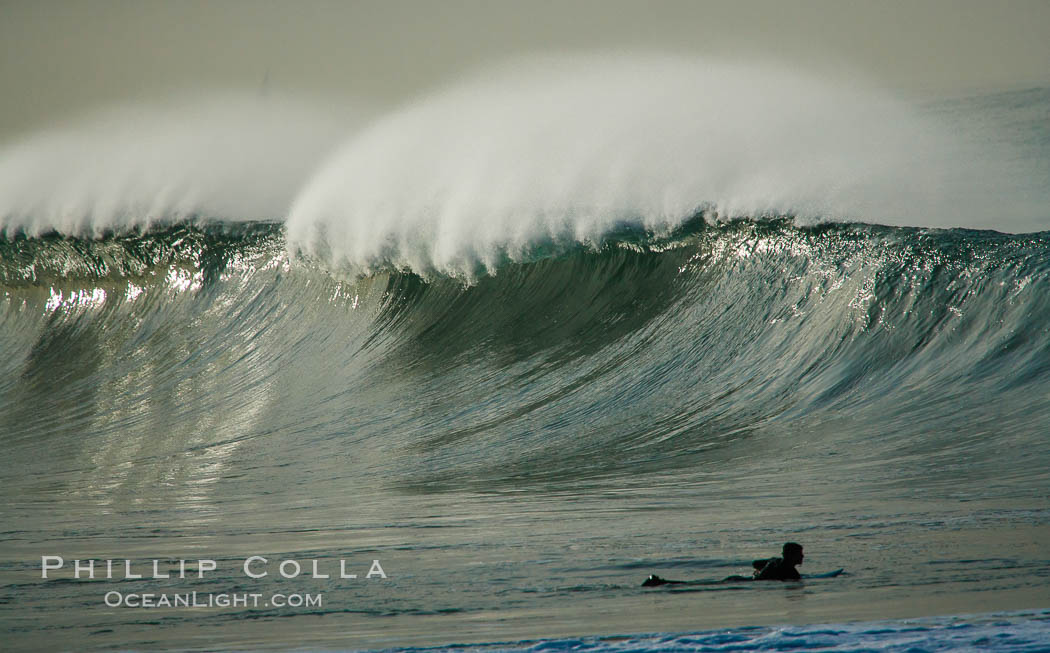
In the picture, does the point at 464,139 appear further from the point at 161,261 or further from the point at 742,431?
the point at 742,431

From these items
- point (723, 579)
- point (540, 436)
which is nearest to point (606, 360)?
point (540, 436)

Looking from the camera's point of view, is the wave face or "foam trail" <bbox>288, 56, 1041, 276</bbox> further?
"foam trail" <bbox>288, 56, 1041, 276</bbox>

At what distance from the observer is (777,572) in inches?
166

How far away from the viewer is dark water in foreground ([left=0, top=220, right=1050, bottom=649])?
4.12 meters

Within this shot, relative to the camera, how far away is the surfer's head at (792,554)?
423 centimetres

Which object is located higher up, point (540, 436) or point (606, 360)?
point (606, 360)

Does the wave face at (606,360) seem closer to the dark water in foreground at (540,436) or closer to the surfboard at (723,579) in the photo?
the dark water in foreground at (540,436)

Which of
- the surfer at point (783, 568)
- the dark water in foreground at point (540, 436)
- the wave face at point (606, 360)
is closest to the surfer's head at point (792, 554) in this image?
the surfer at point (783, 568)

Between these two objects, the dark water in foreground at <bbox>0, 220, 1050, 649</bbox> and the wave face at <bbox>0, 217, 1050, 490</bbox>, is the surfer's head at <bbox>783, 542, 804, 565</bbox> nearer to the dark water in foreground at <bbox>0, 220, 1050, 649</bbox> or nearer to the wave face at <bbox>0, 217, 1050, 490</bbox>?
the dark water in foreground at <bbox>0, 220, 1050, 649</bbox>

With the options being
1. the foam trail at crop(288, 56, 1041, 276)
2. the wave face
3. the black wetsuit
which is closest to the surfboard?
the black wetsuit

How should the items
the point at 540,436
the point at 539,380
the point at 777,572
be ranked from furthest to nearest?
the point at 539,380, the point at 540,436, the point at 777,572

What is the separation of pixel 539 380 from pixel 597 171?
3945 mm

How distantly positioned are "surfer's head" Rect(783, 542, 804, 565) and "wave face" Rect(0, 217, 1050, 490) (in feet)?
7.65

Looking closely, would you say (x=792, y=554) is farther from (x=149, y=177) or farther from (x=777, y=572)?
(x=149, y=177)
